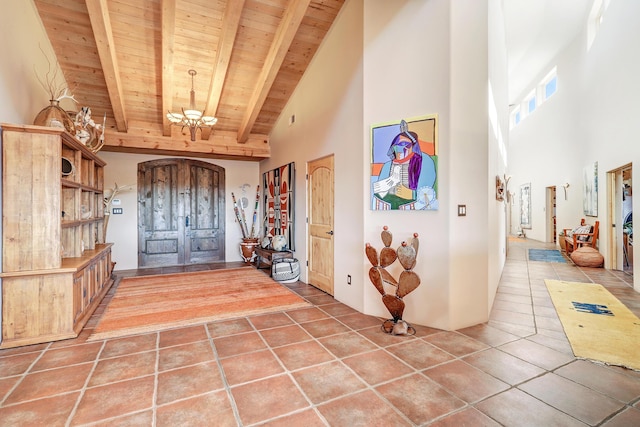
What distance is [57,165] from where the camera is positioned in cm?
293

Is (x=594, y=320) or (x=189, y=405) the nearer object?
(x=189, y=405)

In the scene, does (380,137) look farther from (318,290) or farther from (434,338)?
(318,290)

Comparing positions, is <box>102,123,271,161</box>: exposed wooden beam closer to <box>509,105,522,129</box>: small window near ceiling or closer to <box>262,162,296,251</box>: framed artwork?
<box>262,162,296,251</box>: framed artwork

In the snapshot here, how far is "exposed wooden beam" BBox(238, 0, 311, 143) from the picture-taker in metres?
3.72

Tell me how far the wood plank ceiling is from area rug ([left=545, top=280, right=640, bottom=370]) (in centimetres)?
450

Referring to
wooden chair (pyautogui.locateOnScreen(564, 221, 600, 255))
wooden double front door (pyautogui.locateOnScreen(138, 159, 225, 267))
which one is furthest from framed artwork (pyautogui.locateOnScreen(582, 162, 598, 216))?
wooden double front door (pyautogui.locateOnScreen(138, 159, 225, 267))

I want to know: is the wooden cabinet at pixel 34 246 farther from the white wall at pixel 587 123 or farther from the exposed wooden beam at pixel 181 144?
the white wall at pixel 587 123

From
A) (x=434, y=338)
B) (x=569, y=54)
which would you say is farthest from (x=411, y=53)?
(x=569, y=54)

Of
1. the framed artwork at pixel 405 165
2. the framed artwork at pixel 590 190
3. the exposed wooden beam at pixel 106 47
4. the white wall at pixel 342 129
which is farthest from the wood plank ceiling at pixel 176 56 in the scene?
the framed artwork at pixel 590 190

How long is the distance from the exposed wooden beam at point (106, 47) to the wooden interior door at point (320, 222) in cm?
301

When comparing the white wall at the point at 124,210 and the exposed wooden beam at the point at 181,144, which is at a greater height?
the exposed wooden beam at the point at 181,144

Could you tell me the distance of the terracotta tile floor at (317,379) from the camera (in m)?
1.81

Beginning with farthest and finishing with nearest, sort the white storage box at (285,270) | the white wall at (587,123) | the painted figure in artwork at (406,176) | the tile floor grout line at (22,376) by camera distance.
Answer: the white storage box at (285,270) < the white wall at (587,123) < the painted figure in artwork at (406,176) < the tile floor grout line at (22,376)

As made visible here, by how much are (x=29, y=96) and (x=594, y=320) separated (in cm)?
687
